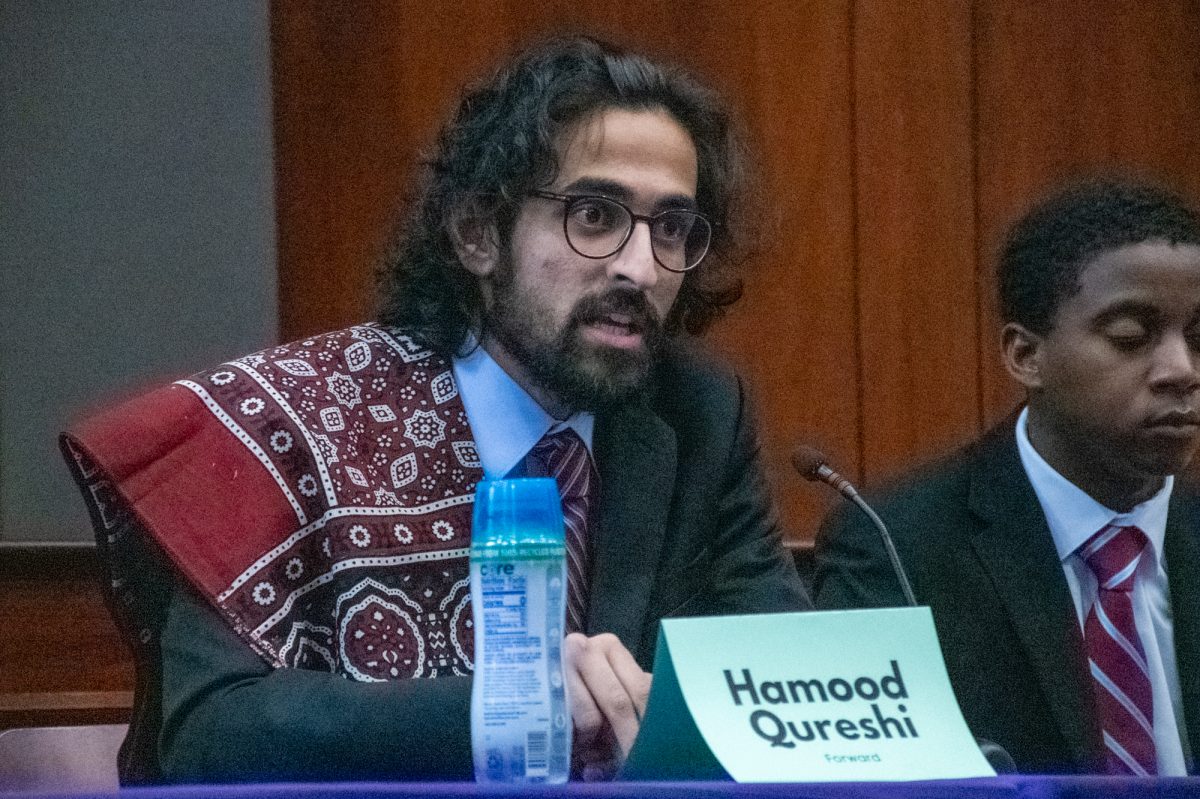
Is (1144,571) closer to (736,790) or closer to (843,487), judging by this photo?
(843,487)

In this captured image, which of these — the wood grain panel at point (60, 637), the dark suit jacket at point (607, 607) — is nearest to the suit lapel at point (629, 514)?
the dark suit jacket at point (607, 607)

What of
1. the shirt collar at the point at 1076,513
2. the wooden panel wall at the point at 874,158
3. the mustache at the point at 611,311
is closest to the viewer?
the mustache at the point at 611,311

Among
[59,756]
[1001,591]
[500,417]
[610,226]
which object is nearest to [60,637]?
[59,756]

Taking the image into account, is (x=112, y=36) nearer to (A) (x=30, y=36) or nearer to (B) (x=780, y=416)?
(A) (x=30, y=36)

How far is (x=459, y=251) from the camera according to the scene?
6.37ft

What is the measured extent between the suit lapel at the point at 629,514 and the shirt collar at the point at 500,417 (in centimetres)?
4

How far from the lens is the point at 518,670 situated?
3.53ft

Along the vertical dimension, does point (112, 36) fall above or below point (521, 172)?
above

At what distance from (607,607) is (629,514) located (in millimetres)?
119

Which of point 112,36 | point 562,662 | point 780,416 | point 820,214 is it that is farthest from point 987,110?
point 562,662

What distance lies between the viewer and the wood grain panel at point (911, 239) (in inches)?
118

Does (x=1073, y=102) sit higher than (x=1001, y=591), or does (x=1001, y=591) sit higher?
(x=1073, y=102)

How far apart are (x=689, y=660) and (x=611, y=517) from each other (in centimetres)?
65

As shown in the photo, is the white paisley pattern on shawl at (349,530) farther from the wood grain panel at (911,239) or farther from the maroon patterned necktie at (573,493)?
the wood grain panel at (911,239)
